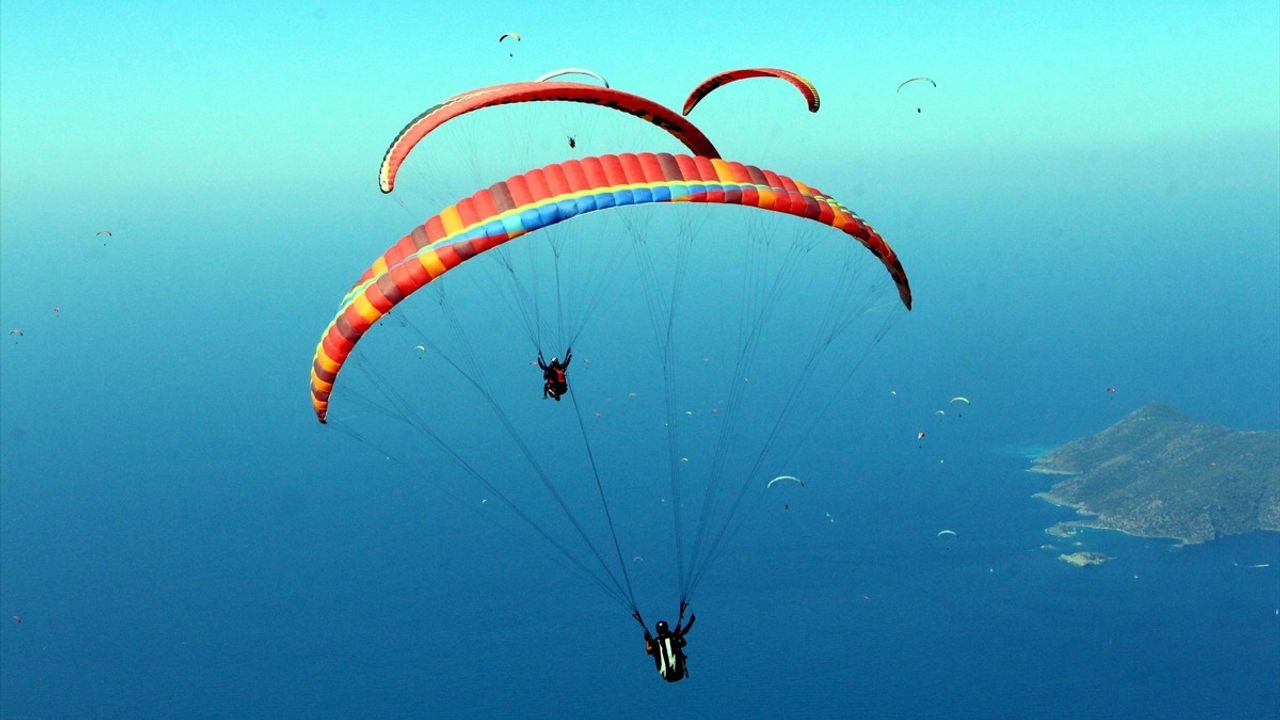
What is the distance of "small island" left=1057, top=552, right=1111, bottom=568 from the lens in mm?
175875

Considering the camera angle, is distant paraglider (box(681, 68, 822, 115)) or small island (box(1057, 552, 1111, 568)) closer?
distant paraglider (box(681, 68, 822, 115))

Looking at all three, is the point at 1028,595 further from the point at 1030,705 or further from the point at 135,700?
the point at 135,700

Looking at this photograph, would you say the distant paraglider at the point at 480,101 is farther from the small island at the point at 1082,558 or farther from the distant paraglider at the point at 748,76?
the small island at the point at 1082,558

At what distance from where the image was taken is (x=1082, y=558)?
178625 mm

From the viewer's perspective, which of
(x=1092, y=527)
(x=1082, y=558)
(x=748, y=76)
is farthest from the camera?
(x=1092, y=527)

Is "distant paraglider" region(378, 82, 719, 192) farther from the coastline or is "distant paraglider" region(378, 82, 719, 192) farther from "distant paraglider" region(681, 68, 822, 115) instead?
the coastline

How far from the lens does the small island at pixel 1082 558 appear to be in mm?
175875

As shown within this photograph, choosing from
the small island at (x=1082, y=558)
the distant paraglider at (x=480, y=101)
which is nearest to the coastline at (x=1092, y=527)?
the small island at (x=1082, y=558)

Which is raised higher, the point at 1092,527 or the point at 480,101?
the point at 1092,527

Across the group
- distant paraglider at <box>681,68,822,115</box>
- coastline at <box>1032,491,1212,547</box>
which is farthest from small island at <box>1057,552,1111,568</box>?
distant paraglider at <box>681,68,822,115</box>

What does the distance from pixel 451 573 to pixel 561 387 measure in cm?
16364

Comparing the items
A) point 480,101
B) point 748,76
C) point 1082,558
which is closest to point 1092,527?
point 1082,558

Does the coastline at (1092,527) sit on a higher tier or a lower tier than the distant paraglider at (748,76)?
higher

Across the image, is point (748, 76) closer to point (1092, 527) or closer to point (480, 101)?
point (480, 101)
